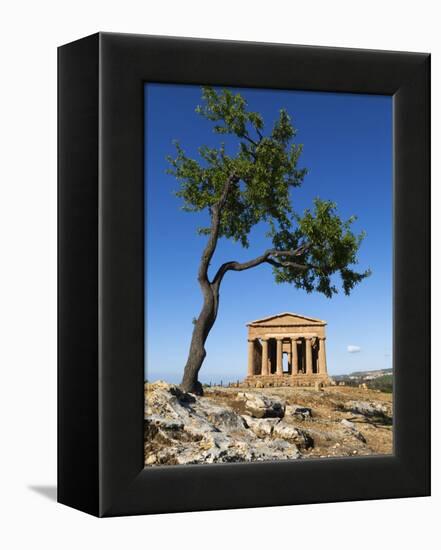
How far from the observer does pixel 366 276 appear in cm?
999

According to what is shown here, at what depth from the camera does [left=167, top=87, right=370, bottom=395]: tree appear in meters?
9.59

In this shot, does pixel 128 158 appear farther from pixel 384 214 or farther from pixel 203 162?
pixel 384 214

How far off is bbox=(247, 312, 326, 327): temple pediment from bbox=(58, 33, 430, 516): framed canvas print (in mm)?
14

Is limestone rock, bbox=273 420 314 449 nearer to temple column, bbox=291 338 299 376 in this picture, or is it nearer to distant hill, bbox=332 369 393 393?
temple column, bbox=291 338 299 376

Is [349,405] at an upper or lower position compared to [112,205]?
lower

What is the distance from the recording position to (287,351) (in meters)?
9.89

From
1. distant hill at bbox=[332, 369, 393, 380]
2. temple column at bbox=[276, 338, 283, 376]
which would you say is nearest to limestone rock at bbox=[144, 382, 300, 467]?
temple column at bbox=[276, 338, 283, 376]

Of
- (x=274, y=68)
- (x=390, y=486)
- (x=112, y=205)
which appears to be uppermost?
(x=274, y=68)

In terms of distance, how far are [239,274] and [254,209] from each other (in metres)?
0.48

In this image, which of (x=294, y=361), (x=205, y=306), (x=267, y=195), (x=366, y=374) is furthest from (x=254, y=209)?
(x=366, y=374)

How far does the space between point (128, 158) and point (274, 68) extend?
4.14ft

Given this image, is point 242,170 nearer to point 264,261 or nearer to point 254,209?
point 254,209

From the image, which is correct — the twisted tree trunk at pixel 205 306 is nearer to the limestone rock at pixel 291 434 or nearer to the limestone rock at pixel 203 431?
the limestone rock at pixel 203 431

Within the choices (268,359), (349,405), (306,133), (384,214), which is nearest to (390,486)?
(349,405)
